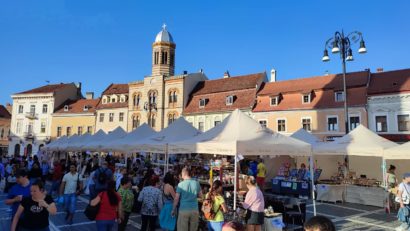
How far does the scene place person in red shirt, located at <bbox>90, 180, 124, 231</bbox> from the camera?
19.9ft

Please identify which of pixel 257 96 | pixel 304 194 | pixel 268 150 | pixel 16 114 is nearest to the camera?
pixel 268 150

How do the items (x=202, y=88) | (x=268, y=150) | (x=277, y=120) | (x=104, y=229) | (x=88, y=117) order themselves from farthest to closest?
(x=88, y=117), (x=202, y=88), (x=277, y=120), (x=268, y=150), (x=104, y=229)

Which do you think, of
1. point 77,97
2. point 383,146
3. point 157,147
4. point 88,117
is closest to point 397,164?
point 383,146

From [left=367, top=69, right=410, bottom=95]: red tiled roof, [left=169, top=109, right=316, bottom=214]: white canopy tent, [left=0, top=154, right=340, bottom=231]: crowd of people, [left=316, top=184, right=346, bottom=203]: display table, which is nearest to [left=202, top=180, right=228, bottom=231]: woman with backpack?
[left=0, top=154, right=340, bottom=231]: crowd of people

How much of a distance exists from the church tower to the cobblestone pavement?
34.7m

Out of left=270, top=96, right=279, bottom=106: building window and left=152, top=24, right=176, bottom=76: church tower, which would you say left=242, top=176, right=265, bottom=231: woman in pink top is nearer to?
left=270, top=96, right=279, bottom=106: building window

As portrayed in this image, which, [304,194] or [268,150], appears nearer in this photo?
[268,150]

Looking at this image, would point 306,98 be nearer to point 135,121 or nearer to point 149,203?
point 135,121

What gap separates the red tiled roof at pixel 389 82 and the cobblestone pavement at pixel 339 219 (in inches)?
697

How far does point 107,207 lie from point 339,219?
29.9 feet

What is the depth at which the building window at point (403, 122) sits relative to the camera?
91.0 feet

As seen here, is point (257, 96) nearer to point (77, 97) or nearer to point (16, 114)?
point (77, 97)

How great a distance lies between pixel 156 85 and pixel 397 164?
33372 mm

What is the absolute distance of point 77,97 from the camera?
60188mm
